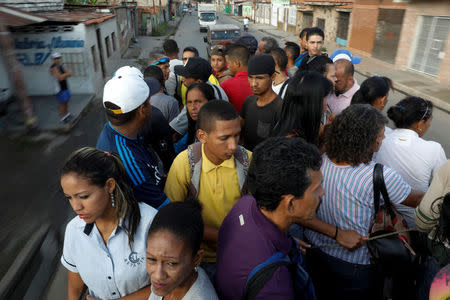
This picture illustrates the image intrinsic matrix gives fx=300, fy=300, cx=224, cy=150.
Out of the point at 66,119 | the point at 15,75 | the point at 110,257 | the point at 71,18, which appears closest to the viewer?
the point at 110,257

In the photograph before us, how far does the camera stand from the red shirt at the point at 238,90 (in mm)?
3760

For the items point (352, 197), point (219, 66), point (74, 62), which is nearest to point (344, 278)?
point (352, 197)

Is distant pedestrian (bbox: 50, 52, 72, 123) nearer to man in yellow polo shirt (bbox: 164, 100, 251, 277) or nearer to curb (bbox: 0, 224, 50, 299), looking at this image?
curb (bbox: 0, 224, 50, 299)

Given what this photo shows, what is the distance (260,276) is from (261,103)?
2138 mm

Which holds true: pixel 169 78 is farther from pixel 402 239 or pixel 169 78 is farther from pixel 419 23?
pixel 419 23

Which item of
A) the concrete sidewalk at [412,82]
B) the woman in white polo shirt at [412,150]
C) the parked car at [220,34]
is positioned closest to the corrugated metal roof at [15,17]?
the woman in white polo shirt at [412,150]

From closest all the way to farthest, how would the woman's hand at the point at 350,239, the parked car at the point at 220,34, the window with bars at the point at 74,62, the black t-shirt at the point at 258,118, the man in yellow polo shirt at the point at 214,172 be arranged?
the woman's hand at the point at 350,239, the man in yellow polo shirt at the point at 214,172, the black t-shirt at the point at 258,118, the window with bars at the point at 74,62, the parked car at the point at 220,34

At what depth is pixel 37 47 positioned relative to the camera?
927 cm

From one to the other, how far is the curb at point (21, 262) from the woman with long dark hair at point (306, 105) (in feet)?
A: 10.3

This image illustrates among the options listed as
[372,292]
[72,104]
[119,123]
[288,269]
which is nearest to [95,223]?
[119,123]

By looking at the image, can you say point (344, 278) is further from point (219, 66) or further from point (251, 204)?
point (219, 66)

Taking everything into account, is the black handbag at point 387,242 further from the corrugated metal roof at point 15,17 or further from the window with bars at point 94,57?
the window with bars at point 94,57

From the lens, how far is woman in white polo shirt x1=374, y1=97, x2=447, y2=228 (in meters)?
2.31

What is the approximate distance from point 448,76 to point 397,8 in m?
5.40
